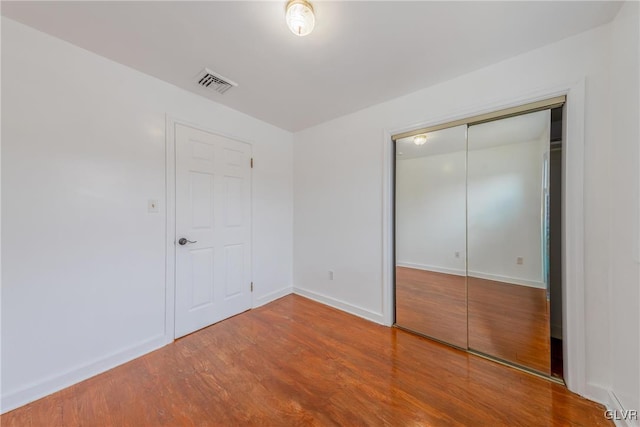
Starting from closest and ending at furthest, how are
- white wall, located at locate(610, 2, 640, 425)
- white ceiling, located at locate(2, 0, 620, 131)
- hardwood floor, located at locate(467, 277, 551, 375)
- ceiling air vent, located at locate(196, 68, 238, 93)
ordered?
white wall, located at locate(610, 2, 640, 425) → white ceiling, located at locate(2, 0, 620, 131) → hardwood floor, located at locate(467, 277, 551, 375) → ceiling air vent, located at locate(196, 68, 238, 93)

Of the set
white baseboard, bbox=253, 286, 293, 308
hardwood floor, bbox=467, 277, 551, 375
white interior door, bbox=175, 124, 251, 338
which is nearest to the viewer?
hardwood floor, bbox=467, 277, 551, 375

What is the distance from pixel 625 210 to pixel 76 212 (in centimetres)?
353

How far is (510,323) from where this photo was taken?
217 centimetres

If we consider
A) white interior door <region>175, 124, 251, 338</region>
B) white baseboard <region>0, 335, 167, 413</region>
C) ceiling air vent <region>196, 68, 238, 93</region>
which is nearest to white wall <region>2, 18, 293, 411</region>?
white baseboard <region>0, 335, 167, 413</region>

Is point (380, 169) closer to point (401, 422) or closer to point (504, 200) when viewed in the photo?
point (504, 200)

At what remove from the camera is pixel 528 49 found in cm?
165

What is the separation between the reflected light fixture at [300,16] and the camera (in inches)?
49.5

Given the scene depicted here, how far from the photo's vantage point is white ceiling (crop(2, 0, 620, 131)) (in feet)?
4.35

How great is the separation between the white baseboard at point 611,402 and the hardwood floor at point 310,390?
5cm

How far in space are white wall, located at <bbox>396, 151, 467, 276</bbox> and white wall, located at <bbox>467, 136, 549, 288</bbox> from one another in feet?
0.39

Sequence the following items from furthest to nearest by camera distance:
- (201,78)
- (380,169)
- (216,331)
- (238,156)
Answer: (238,156)
(380,169)
(216,331)
(201,78)

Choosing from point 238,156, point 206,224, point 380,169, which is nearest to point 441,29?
point 380,169

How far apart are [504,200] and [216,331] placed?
10.1 ft

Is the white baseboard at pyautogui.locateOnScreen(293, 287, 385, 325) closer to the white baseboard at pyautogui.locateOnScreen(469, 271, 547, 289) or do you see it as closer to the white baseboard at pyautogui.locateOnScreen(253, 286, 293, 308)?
the white baseboard at pyautogui.locateOnScreen(253, 286, 293, 308)
